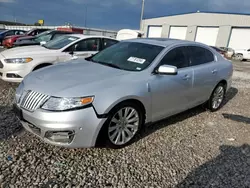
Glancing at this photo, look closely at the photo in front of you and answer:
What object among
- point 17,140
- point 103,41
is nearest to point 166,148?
point 17,140

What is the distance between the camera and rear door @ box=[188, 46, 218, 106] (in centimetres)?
403

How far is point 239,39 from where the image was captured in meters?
26.5

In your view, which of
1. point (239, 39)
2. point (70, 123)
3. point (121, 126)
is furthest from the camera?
point (239, 39)

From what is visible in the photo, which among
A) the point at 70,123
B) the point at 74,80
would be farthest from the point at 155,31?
the point at 70,123

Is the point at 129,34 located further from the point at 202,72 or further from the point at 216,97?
the point at 202,72

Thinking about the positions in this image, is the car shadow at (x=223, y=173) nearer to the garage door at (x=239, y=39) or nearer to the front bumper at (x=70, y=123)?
the front bumper at (x=70, y=123)

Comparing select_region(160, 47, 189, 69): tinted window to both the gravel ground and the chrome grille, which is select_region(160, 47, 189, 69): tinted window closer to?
the gravel ground

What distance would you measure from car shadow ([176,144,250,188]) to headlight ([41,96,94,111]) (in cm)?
148

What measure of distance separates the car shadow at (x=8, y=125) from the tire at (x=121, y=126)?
4.82 feet

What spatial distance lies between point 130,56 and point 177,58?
0.85 meters

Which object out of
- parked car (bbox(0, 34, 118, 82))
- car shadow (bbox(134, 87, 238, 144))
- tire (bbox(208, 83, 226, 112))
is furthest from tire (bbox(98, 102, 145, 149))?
parked car (bbox(0, 34, 118, 82))

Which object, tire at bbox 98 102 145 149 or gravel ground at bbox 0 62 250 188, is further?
tire at bbox 98 102 145 149

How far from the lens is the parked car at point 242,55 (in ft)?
73.3

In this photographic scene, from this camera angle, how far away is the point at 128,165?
2.74 meters
